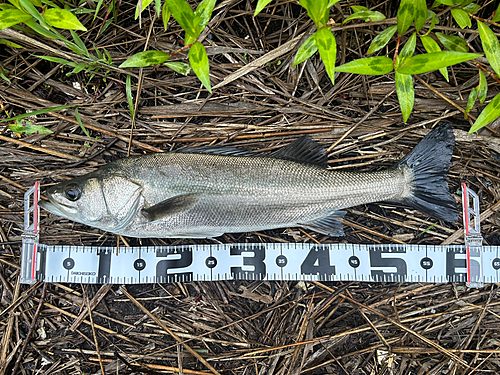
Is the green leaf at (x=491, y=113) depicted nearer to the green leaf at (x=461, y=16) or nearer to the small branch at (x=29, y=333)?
the green leaf at (x=461, y=16)

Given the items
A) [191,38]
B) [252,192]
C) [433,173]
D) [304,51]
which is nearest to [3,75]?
[191,38]

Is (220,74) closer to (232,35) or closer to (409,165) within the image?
(232,35)

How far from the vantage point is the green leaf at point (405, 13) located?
3.02 metres

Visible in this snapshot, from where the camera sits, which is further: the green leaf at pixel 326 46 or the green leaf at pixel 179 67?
the green leaf at pixel 179 67

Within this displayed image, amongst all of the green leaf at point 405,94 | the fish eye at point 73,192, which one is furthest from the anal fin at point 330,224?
the fish eye at point 73,192

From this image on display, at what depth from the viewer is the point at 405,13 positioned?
3.05 metres

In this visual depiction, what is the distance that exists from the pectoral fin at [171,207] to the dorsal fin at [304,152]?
0.96 meters

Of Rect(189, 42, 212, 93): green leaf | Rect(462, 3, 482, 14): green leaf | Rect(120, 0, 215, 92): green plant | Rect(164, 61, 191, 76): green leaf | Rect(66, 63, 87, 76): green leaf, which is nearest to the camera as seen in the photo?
Rect(120, 0, 215, 92): green plant

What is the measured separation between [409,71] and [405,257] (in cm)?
211

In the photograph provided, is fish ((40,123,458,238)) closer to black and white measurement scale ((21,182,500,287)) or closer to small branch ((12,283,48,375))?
black and white measurement scale ((21,182,500,287))

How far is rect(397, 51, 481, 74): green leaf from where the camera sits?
8.70ft

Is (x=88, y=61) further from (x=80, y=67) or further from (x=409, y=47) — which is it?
(x=409, y=47)

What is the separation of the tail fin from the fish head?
9.23 ft

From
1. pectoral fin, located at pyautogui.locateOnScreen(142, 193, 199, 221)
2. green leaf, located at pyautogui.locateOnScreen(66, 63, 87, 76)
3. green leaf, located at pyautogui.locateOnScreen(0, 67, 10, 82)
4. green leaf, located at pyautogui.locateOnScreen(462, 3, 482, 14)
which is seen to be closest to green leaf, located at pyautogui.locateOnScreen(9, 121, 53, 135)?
green leaf, located at pyautogui.locateOnScreen(0, 67, 10, 82)
